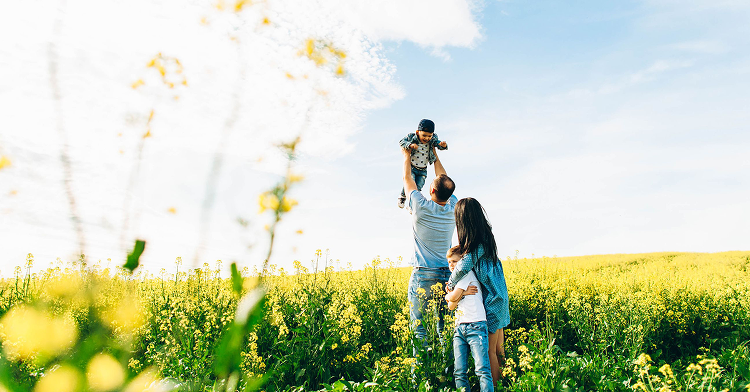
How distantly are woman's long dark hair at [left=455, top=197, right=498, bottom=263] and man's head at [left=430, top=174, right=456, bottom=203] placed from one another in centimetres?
28

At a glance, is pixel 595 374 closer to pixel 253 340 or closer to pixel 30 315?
pixel 253 340

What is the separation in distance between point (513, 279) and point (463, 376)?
3.85 metres

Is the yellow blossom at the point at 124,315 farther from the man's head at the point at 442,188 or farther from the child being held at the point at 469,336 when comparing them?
the man's head at the point at 442,188

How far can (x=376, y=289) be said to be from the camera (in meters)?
5.91

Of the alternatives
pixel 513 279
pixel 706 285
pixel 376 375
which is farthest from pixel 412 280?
pixel 706 285

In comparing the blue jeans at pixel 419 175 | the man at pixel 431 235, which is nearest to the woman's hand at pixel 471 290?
the man at pixel 431 235

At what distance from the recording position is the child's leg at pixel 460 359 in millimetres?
3250

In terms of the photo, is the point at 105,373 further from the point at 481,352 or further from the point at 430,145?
the point at 430,145

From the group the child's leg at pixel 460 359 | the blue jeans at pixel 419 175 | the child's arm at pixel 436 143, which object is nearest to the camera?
the child's leg at pixel 460 359

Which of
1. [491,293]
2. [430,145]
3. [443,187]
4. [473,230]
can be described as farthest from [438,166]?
[491,293]

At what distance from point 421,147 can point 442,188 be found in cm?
71

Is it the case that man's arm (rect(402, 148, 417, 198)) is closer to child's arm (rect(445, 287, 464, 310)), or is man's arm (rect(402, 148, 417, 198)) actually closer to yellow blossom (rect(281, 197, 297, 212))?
child's arm (rect(445, 287, 464, 310))

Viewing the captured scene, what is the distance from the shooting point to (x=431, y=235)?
13.0ft

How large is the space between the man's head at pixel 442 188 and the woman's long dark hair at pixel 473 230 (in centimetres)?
28
